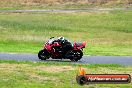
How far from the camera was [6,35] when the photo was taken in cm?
4091

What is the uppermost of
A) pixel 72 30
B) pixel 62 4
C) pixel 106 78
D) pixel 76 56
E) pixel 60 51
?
pixel 106 78

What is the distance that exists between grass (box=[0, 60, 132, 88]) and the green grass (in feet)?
22.8

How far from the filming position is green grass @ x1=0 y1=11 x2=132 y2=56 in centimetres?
3388

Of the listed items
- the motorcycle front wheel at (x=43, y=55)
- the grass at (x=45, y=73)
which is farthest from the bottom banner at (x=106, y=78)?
the motorcycle front wheel at (x=43, y=55)

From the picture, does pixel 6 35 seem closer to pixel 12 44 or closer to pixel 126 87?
pixel 12 44

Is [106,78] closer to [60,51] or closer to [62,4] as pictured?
[60,51]

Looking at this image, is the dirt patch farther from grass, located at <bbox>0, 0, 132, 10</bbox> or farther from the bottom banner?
grass, located at <bbox>0, 0, 132, 10</bbox>

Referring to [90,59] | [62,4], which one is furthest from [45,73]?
[62,4]

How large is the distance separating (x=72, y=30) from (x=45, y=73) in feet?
92.4

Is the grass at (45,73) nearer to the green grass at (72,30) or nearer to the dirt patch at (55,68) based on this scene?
the dirt patch at (55,68)

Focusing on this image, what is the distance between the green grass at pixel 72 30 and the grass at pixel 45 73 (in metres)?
6.94

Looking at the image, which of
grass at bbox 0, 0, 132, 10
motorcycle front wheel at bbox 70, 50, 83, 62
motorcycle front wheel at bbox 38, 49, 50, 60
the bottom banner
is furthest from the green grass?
the bottom banner

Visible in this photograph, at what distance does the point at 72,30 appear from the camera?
157ft

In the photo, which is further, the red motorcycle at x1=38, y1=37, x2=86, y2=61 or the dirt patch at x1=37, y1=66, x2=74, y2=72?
the red motorcycle at x1=38, y1=37, x2=86, y2=61
